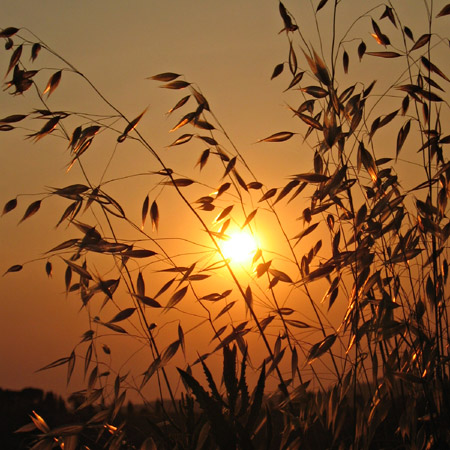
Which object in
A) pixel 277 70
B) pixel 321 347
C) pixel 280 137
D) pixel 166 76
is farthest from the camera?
pixel 277 70

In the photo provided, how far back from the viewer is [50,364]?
2.22m

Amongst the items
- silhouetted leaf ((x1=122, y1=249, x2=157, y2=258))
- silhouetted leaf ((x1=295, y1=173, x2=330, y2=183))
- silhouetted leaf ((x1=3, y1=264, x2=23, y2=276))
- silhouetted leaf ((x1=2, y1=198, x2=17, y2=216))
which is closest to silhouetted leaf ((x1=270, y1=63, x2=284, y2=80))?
silhouetted leaf ((x1=295, y1=173, x2=330, y2=183))

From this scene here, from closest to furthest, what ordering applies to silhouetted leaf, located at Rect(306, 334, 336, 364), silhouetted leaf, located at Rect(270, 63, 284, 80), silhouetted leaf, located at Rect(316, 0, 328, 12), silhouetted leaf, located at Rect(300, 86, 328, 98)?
silhouetted leaf, located at Rect(306, 334, 336, 364) → silhouetted leaf, located at Rect(300, 86, 328, 98) → silhouetted leaf, located at Rect(316, 0, 328, 12) → silhouetted leaf, located at Rect(270, 63, 284, 80)

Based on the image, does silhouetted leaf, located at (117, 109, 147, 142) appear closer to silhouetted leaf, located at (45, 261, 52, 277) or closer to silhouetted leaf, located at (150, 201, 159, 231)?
silhouetted leaf, located at (150, 201, 159, 231)

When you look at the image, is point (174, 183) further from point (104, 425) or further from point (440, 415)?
point (440, 415)

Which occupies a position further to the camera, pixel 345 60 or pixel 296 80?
pixel 345 60

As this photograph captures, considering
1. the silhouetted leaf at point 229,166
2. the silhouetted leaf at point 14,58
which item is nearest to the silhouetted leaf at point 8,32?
the silhouetted leaf at point 14,58

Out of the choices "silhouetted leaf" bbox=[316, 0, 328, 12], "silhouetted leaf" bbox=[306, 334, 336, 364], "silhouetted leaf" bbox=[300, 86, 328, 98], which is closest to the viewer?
"silhouetted leaf" bbox=[306, 334, 336, 364]

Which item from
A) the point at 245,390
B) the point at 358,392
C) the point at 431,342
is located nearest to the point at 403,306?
the point at 431,342

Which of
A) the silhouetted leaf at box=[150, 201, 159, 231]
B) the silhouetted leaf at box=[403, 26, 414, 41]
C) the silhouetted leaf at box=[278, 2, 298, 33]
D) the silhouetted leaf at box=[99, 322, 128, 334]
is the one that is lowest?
the silhouetted leaf at box=[99, 322, 128, 334]

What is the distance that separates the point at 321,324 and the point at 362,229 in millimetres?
367

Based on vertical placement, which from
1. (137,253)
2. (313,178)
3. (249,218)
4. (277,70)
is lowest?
(137,253)

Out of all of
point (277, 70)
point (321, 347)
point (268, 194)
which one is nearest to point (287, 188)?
point (268, 194)

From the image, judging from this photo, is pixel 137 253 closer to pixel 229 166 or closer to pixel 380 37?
pixel 229 166
